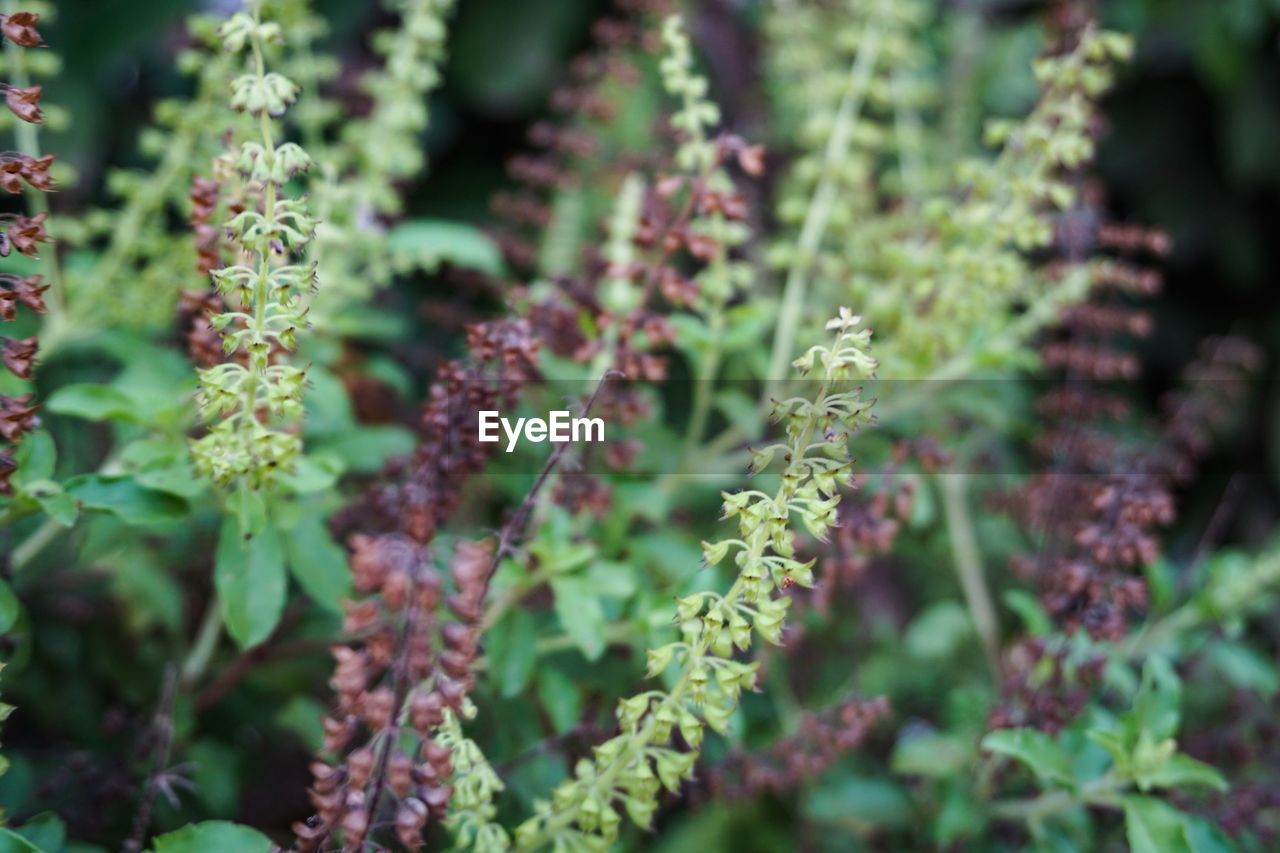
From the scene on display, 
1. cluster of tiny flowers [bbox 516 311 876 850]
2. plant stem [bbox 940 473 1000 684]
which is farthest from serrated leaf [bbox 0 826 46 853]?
plant stem [bbox 940 473 1000 684]

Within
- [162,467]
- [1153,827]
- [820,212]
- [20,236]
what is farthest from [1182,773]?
[20,236]

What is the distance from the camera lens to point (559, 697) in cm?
101

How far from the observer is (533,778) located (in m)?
1.00

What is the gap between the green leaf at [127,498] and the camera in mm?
878

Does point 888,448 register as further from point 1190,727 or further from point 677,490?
point 1190,727

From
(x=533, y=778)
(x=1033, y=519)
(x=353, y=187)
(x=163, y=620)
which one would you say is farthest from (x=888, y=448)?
(x=163, y=620)

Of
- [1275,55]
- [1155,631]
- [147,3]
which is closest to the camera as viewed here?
[1155,631]

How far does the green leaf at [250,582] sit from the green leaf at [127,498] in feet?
0.16

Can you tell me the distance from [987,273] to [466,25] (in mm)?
1393

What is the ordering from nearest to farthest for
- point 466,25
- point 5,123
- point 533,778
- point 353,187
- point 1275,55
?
point 533,778 < point 5,123 < point 353,187 < point 466,25 < point 1275,55

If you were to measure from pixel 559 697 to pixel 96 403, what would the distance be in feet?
1.57

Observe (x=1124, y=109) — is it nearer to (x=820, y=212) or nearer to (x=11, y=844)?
(x=820, y=212)

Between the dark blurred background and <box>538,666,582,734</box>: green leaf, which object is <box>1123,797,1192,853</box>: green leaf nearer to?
<box>538,666,582,734</box>: green leaf

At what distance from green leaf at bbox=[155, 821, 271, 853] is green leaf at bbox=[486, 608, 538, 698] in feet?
0.76
